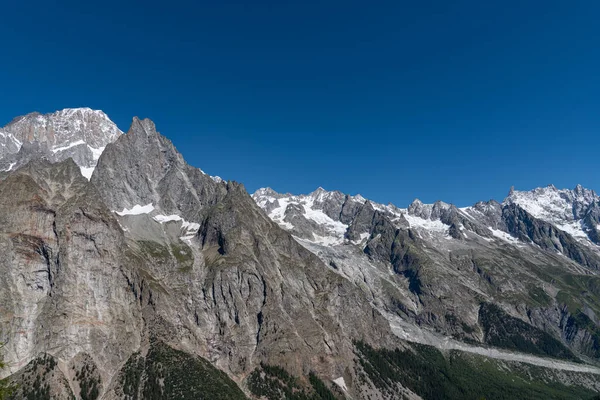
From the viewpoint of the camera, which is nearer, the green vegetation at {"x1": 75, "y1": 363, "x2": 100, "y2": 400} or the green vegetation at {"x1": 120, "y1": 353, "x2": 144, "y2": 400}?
the green vegetation at {"x1": 75, "y1": 363, "x2": 100, "y2": 400}

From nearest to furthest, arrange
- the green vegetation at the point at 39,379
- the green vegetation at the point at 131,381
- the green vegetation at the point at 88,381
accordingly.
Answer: the green vegetation at the point at 39,379
the green vegetation at the point at 88,381
the green vegetation at the point at 131,381

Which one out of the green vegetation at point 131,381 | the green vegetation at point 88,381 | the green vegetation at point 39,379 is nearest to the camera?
the green vegetation at point 39,379

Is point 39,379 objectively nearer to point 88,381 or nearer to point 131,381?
point 88,381

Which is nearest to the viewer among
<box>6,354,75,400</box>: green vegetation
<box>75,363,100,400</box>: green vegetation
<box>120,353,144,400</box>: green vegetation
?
<box>6,354,75,400</box>: green vegetation

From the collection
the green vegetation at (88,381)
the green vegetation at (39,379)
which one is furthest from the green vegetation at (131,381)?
the green vegetation at (39,379)

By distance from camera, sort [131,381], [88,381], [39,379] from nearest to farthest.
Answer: [39,379]
[88,381]
[131,381]

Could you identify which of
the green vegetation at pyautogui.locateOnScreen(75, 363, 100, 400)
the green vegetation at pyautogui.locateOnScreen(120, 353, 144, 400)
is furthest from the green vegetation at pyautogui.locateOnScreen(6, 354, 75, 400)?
the green vegetation at pyautogui.locateOnScreen(120, 353, 144, 400)

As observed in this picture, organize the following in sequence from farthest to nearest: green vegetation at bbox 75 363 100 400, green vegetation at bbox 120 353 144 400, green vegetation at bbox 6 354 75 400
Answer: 1. green vegetation at bbox 120 353 144 400
2. green vegetation at bbox 75 363 100 400
3. green vegetation at bbox 6 354 75 400

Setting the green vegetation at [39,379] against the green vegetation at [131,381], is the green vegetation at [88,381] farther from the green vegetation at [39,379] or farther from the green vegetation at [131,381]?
the green vegetation at [131,381]

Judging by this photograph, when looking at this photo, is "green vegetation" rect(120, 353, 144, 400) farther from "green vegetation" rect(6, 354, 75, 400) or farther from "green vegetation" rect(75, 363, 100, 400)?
"green vegetation" rect(6, 354, 75, 400)

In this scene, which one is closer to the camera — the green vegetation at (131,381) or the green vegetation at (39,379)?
the green vegetation at (39,379)

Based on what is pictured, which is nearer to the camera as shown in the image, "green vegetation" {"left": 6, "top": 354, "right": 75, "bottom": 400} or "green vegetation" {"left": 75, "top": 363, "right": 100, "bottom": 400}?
"green vegetation" {"left": 6, "top": 354, "right": 75, "bottom": 400}

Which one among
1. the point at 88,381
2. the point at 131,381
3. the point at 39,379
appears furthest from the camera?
the point at 131,381

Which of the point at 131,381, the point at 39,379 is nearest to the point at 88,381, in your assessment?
the point at 131,381
